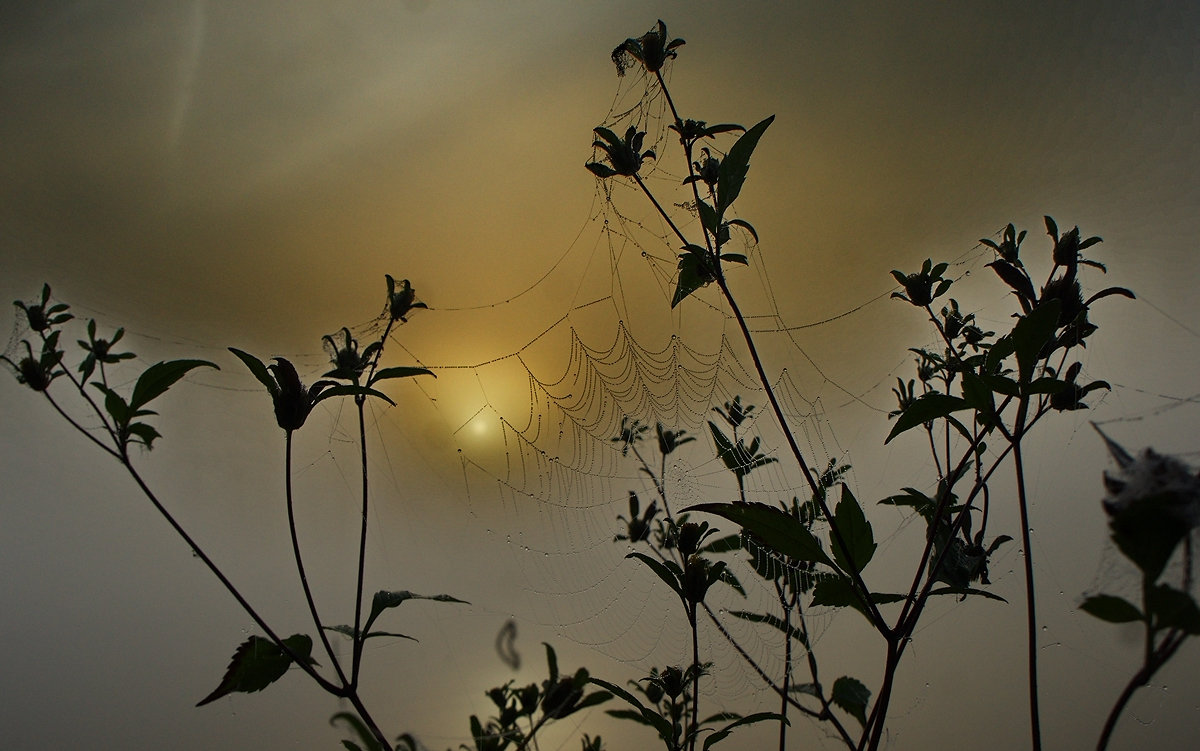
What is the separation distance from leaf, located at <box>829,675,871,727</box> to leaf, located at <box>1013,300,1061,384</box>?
43cm

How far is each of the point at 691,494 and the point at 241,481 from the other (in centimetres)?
154

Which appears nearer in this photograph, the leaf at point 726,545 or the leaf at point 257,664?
the leaf at point 257,664

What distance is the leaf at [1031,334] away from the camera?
360mm

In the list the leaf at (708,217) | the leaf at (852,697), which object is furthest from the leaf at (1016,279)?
the leaf at (852,697)

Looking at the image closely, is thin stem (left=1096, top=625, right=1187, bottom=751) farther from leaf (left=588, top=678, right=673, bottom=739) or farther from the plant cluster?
leaf (left=588, top=678, right=673, bottom=739)

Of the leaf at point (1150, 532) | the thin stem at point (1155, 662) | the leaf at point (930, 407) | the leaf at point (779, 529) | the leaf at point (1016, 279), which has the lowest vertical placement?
the thin stem at point (1155, 662)

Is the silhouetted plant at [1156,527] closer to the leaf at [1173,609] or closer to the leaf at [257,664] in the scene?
the leaf at [1173,609]

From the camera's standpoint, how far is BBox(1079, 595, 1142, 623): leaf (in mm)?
227

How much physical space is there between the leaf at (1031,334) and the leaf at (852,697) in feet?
1.42

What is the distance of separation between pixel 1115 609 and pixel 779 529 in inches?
6.7

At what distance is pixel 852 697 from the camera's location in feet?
2.12

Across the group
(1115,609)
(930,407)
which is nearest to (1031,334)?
(930,407)

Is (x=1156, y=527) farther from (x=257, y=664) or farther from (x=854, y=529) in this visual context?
(x=257, y=664)

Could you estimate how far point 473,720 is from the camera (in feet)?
1.98
